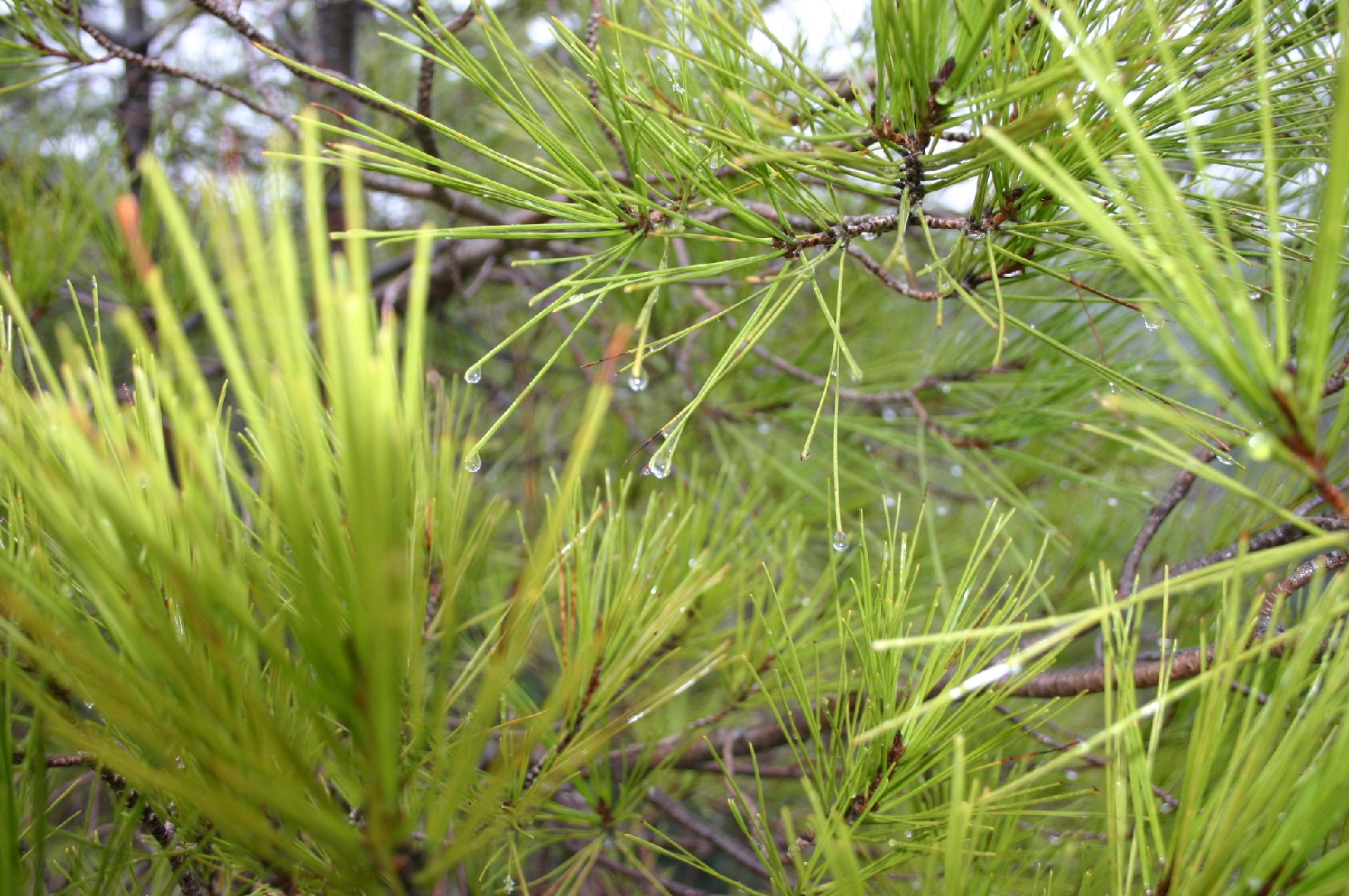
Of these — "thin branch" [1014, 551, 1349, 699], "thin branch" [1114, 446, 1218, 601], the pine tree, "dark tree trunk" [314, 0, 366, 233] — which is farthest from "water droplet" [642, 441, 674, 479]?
"dark tree trunk" [314, 0, 366, 233]

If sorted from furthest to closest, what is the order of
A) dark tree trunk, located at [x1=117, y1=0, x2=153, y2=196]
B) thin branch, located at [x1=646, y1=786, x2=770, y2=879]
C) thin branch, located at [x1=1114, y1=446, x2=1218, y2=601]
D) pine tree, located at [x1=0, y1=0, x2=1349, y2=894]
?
dark tree trunk, located at [x1=117, y1=0, x2=153, y2=196], thin branch, located at [x1=646, y1=786, x2=770, y2=879], thin branch, located at [x1=1114, y1=446, x2=1218, y2=601], pine tree, located at [x1=0, y1=0, x2=1349, y2=894]

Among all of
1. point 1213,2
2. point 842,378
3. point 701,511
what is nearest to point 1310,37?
point 1213,2

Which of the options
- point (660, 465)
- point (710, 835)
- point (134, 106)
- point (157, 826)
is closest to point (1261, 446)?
point (660, 465)

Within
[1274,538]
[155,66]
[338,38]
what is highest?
[338,38]

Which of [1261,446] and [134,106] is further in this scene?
[134,106]

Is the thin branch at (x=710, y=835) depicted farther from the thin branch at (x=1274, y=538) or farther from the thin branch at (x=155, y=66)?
the thin branch at (x=155, y=66)

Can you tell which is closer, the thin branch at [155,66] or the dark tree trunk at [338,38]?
the thin branch at [155,66]

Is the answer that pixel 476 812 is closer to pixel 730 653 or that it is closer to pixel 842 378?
pixel 730 653

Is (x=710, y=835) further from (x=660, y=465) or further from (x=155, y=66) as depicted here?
(x=155, y=66)

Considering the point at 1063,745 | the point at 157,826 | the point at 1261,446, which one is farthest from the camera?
the point at 1063,745

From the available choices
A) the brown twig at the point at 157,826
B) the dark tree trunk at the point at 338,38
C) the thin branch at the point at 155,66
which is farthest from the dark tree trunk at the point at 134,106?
the brown twig at the point at 157,826

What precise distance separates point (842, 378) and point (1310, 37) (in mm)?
555

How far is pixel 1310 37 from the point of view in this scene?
0.40 meters

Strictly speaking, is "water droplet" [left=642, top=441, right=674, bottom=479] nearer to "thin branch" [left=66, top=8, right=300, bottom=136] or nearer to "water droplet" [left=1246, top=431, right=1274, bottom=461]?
"water droplet" [left=1246, top=431, right=1274, bottom=461]
